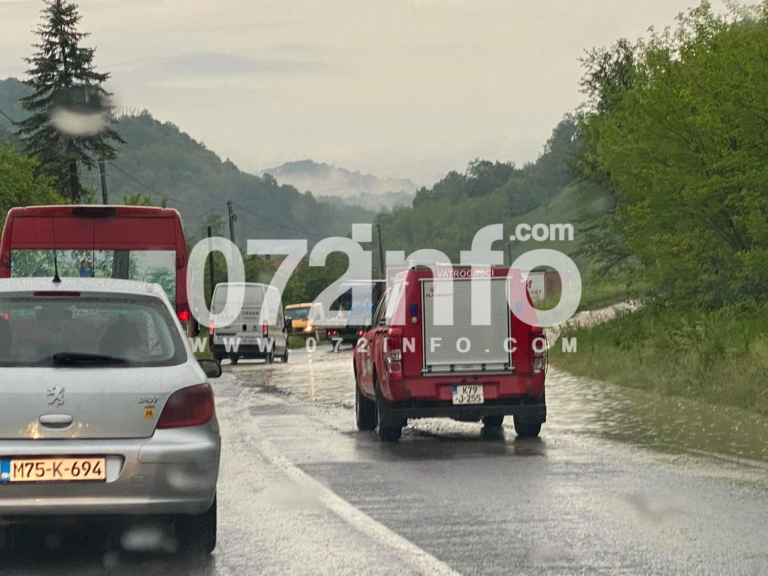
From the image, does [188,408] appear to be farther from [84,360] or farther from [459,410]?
[459,410]

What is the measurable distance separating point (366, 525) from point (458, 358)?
6.00m

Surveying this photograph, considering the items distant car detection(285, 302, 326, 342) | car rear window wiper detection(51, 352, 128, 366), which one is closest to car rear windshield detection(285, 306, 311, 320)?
distant car detection(285, 302, 326, 342)

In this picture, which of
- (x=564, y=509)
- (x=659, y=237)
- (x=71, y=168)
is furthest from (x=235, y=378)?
(x=71, y=168)

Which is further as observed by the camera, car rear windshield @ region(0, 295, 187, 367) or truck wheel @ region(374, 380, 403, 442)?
truck wheel @ region(374, 380, 403, 442)

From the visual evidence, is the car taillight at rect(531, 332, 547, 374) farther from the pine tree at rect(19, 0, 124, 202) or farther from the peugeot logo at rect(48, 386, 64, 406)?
the pine tree at rect(19, 0, 124, 202)

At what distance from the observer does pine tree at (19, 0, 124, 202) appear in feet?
227

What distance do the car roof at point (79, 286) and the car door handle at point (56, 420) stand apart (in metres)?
0.88

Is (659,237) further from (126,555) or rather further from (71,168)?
(71,168)

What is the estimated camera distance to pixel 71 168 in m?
69.1

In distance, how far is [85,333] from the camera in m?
7.55

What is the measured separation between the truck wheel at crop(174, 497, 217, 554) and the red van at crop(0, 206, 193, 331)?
28.4 ft

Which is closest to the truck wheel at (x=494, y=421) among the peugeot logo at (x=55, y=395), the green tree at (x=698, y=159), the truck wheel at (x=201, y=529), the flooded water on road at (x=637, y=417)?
the flooded water on road at (x=637, y=417)

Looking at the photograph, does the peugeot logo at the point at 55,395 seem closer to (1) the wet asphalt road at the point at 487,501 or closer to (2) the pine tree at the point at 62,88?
(1) the wet asphalt road at the point at 487,501

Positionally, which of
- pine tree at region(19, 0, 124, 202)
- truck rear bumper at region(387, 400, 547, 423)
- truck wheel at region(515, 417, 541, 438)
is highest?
pine tree at region(19, 0, 124, 202)
